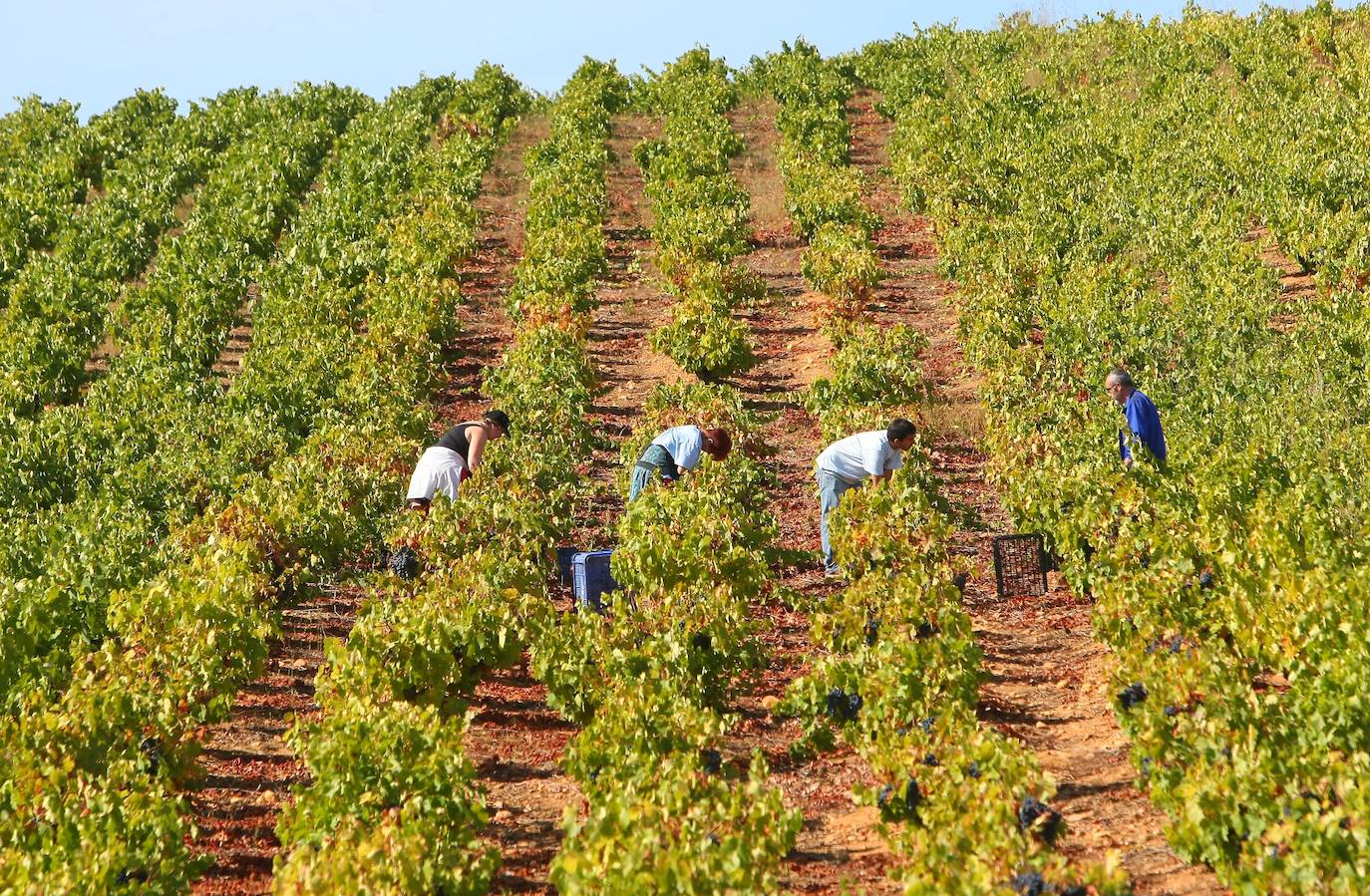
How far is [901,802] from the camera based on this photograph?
21.6 ft

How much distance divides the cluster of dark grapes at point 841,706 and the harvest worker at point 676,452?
8.56 feet

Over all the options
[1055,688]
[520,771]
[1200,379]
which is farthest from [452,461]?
[1200,379]

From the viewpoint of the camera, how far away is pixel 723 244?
20859 mm

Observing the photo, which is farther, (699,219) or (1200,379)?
(699,219)

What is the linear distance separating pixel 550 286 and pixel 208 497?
6882mm

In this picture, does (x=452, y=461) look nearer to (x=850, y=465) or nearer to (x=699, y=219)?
(x=850, y=465)

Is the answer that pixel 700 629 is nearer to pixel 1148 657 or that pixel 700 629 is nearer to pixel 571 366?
pixel 1148 657

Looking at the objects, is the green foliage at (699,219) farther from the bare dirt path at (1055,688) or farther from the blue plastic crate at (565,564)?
the blue plastic crate at (565,564)

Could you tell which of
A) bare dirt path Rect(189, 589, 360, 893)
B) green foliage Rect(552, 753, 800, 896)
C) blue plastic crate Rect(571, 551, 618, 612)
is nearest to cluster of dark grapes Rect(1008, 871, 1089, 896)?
green foliage Rect(552, 753, 800, 896)

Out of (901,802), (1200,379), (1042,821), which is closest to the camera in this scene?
(1042,821)

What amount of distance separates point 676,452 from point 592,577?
1182 millimetres

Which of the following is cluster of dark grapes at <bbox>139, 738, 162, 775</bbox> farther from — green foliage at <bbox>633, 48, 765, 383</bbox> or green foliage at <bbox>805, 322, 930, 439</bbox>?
green foliage at <bbox>633, 48, 765, 383</bbox>

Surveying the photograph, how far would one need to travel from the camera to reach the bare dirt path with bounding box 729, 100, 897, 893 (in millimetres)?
6977

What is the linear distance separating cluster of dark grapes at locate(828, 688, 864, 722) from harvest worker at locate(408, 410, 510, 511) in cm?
377
